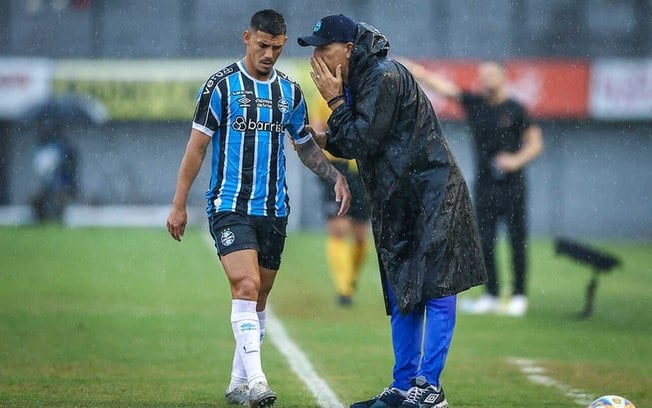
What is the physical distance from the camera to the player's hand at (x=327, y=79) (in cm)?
651

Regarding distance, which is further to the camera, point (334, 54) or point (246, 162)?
point (246, 162)

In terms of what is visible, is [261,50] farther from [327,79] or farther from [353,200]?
[353,200]

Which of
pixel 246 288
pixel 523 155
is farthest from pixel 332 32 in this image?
pixel 523 155

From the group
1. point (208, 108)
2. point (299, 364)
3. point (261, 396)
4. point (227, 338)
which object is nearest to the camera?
point (261, 396)

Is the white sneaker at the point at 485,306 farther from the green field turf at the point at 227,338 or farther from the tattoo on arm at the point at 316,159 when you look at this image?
the tattoo on arm at the point at 316,159

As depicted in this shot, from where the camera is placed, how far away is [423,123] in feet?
21.7

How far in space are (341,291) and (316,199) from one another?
19.7m

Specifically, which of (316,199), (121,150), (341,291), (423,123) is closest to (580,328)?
(341,291)

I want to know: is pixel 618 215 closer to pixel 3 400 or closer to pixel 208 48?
pixel 208 48

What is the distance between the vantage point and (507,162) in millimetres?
12375

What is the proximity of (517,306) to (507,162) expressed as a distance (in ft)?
4.56

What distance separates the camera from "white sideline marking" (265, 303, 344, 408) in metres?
7.38

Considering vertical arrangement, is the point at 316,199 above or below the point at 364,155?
below

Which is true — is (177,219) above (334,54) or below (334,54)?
below
